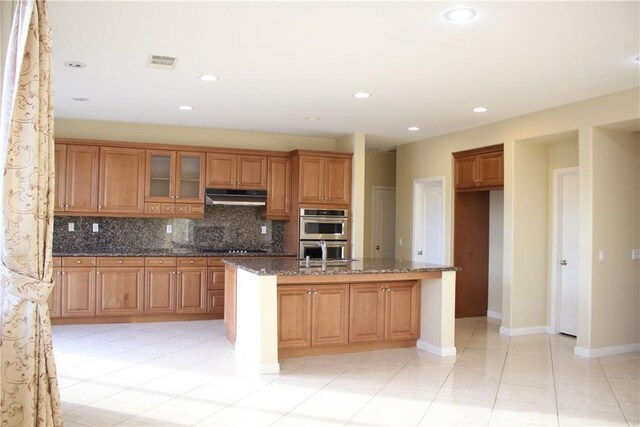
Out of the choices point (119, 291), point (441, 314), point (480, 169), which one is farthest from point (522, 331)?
point (119, 291)

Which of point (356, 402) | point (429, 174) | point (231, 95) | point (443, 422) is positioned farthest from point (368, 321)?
point (429, 174)

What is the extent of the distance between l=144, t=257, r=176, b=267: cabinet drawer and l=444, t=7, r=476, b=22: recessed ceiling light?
4.62 meters

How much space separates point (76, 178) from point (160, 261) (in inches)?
56.0

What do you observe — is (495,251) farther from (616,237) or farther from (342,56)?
(342,56)

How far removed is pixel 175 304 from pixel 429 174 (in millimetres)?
3841

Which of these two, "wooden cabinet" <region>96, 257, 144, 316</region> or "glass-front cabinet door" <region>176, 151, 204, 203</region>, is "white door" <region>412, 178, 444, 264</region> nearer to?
"glass-front cabinet door" <region>176, 151, 204, 203</region>

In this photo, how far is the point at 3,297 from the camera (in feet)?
8.18

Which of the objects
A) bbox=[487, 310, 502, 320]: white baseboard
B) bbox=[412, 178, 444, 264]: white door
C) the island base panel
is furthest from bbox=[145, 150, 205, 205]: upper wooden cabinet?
bbox=[487, 310, 502, 320]: white baseboard

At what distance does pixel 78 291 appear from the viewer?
255 inches

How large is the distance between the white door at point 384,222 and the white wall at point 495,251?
208 centimetres

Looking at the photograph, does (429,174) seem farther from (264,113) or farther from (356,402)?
(356,402)

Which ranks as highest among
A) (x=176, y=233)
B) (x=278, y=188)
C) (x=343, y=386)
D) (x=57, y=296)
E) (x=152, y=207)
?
(x=278, y=188)

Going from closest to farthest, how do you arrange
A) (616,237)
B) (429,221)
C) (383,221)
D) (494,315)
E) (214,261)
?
(616,237), (214,261), (494,315), (429,221), (383,221)

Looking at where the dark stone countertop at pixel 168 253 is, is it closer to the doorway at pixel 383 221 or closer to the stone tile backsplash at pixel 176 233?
the stone tile backsplash at pixel 176 233
